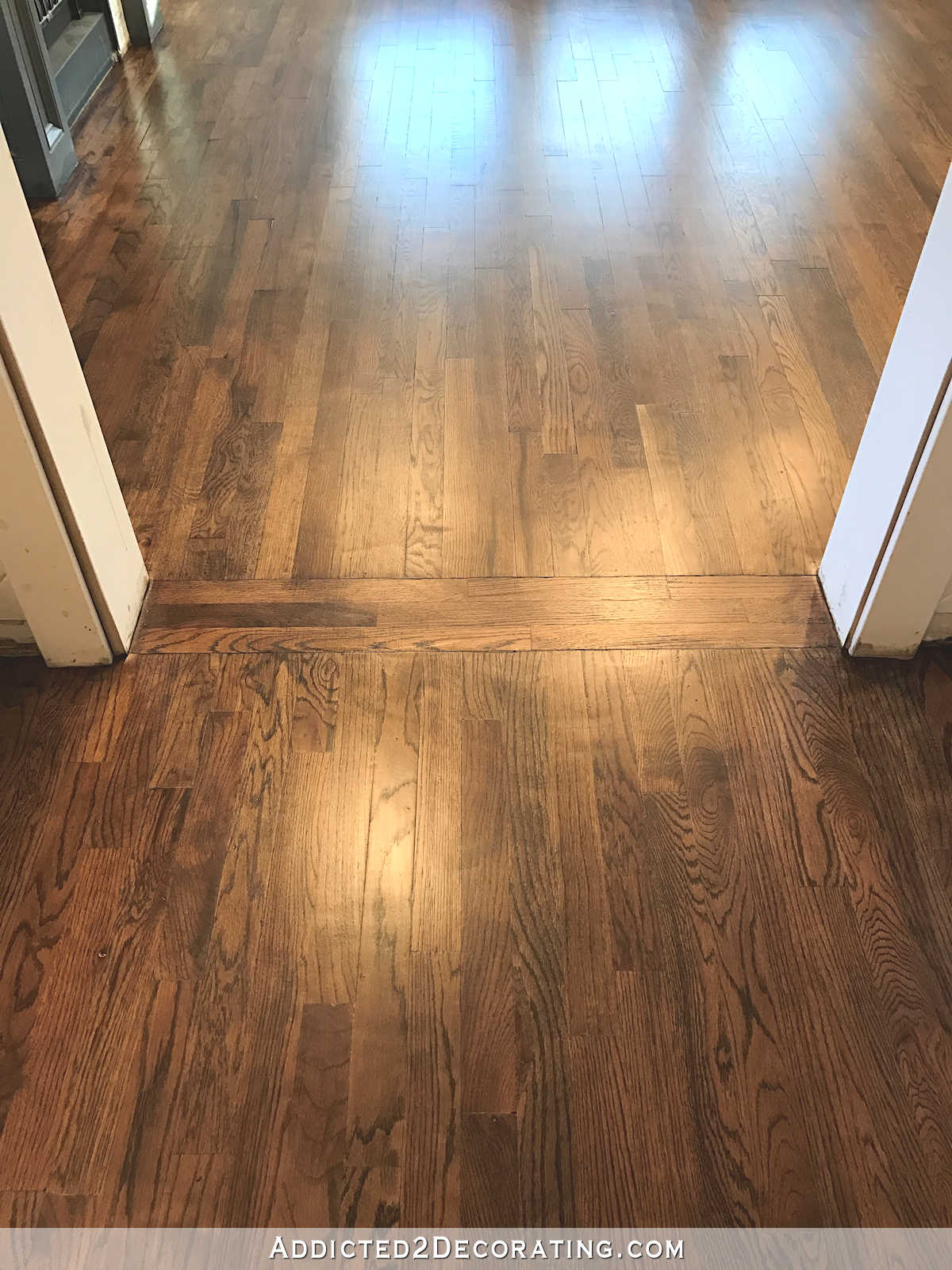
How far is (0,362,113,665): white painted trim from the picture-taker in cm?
150

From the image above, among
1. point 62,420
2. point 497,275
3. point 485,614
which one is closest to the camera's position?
point 62,420

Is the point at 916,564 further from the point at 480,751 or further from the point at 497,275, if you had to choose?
the point at 497,275

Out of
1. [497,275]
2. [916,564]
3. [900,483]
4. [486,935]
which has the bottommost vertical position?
[497,275]

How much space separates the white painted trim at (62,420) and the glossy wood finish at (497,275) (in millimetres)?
206

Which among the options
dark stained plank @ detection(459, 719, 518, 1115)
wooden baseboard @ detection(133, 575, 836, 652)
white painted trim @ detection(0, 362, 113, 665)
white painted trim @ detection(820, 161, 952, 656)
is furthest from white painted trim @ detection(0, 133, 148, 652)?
white painted trim @ detection(820, 161, 952, 656)

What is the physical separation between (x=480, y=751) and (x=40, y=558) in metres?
0.74

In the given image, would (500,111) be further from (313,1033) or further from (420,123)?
(313,1033)

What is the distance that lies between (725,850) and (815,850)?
13 cm

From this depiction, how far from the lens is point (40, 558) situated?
1643 mm

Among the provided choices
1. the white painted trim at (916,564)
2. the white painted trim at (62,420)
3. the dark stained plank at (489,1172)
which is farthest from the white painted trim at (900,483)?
the white painted trim at (62,420)

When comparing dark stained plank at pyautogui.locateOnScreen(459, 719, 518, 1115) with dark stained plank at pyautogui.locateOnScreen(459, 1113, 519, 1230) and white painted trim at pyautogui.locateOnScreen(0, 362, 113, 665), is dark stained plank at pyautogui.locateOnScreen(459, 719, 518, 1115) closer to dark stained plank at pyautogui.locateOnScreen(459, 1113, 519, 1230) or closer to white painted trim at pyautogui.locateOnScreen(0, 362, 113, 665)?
dark stained plank at pyautogui.locateOnScreen(459, 1113, 519, 1230)

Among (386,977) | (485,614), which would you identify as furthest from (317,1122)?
(485,614)

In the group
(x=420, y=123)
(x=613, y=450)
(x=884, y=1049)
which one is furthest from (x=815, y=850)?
(x=420, y=123)

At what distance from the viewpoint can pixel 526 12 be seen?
423 cm
